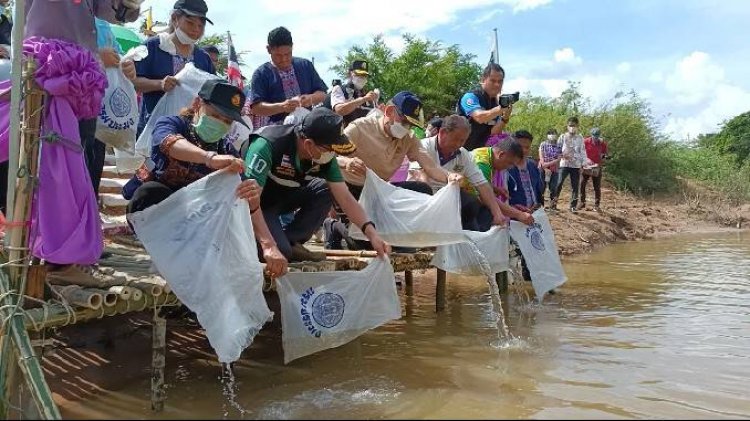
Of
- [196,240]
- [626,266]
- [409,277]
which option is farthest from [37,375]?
[626,266]

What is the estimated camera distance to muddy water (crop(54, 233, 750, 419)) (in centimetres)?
323

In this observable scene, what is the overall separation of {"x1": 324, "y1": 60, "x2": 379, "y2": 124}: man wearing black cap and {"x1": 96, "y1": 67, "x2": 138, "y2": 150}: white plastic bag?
83.3 inches

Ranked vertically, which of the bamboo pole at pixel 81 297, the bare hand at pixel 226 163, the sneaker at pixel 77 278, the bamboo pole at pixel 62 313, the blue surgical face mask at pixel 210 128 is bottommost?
the bamboo pole at pixel 62 313

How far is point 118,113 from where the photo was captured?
161 inches

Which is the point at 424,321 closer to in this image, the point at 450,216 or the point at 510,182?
the point at 450,216

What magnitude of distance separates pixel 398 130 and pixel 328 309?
1841 mm

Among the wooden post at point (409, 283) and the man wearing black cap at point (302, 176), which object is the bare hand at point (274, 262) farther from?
the wooden post at point (409, 283)

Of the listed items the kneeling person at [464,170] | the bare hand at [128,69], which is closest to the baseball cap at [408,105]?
the kneeling person at [464,170]

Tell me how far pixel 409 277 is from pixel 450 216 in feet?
5.99

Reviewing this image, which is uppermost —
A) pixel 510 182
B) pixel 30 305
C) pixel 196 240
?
pixel 510 182

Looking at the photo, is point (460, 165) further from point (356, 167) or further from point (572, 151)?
point (572, 151)

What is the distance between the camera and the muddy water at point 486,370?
10.6 ft

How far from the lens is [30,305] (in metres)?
3.02

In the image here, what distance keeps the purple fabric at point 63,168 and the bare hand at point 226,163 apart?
58cm
